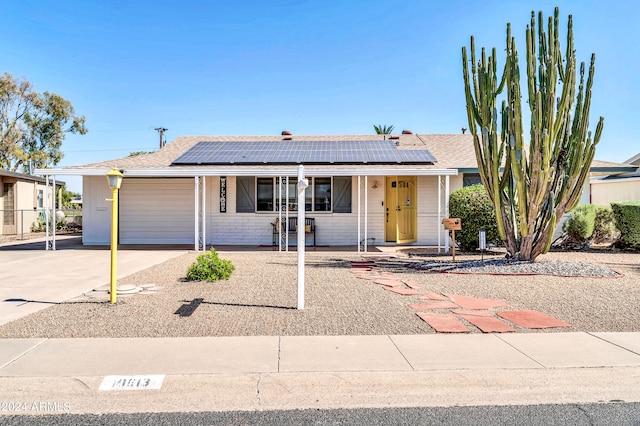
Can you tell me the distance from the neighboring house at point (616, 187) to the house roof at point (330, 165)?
768cm

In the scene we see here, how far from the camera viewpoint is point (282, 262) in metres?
11.9

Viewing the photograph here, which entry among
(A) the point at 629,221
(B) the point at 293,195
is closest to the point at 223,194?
(B) the point at 293,195

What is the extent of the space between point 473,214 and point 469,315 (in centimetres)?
796

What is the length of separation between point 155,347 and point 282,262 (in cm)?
687

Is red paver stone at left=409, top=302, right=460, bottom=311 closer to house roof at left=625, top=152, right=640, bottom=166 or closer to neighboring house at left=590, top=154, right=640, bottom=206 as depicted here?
neighboring house at left=590, top=154, right=640, bottom=206

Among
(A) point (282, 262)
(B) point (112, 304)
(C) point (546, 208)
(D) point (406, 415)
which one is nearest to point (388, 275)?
(A) point (282, 262)

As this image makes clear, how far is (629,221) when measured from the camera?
46.5ft

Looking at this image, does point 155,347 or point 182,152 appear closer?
point 155,347

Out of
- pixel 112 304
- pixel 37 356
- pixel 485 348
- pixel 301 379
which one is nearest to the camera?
pixel 301 379

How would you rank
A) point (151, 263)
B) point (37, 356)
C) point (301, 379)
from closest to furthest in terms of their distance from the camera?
1. point (301, 379)
2. point (37, 356)
3. point (151, 263)

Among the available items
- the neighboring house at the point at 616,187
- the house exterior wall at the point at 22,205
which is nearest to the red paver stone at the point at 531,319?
the neighboring house at the point at 616,187

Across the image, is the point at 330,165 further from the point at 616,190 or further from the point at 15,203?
the point at 15,203

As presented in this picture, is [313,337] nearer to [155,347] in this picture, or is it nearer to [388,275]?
[155,347]

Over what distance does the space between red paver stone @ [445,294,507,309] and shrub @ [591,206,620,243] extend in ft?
33.8
